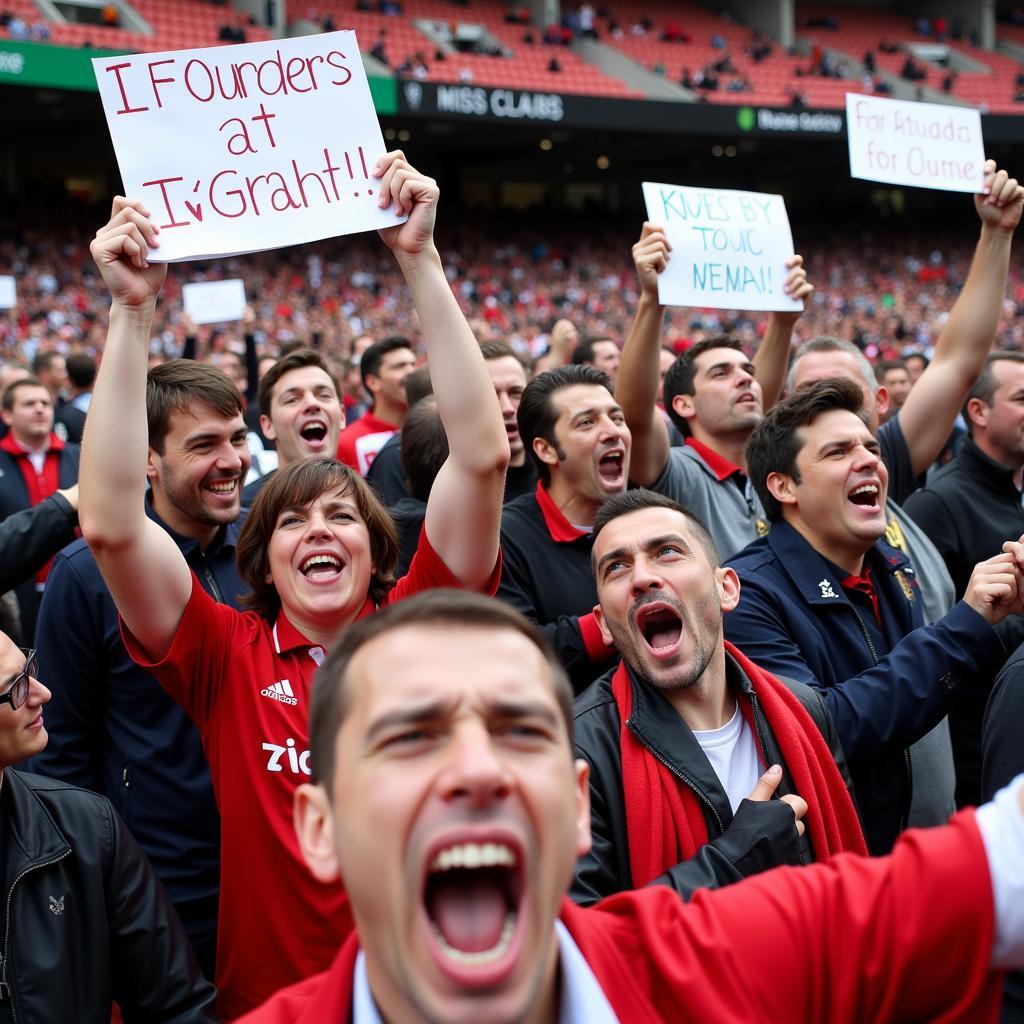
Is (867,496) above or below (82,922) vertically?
above

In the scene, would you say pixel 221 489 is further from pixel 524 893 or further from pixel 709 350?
pixel 709 350

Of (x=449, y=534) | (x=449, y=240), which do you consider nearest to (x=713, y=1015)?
(x=449, y=534)

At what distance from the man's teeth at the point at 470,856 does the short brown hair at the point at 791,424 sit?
2171 millimetres

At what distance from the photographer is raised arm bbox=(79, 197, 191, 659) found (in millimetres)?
2330

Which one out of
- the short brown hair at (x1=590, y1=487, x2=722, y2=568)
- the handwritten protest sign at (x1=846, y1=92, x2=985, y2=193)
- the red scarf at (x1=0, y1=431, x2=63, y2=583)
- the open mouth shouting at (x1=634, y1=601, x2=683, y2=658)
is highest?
the handwritten protest sign at (x1=846, y1=92, x2=985, y2=193)

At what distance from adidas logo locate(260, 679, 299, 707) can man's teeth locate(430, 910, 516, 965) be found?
3.79 feet

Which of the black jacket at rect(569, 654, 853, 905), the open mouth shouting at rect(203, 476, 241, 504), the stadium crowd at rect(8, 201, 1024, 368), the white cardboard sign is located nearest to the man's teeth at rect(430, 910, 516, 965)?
the black jacket at rect(569, 654, 853, 905)

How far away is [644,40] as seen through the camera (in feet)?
107

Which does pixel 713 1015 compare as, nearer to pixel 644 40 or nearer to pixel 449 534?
pixel 449 534

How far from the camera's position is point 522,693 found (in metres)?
1.51

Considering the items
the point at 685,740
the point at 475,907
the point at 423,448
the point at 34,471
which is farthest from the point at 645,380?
the point at 34,471

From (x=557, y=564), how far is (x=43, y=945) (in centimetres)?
173

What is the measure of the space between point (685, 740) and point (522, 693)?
962 millimetres

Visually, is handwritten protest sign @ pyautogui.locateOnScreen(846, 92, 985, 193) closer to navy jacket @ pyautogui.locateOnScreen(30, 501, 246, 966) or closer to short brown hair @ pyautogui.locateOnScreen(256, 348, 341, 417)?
short brown hair @ pyautogui.locateOnScreen(256, 348, 341, 417)
